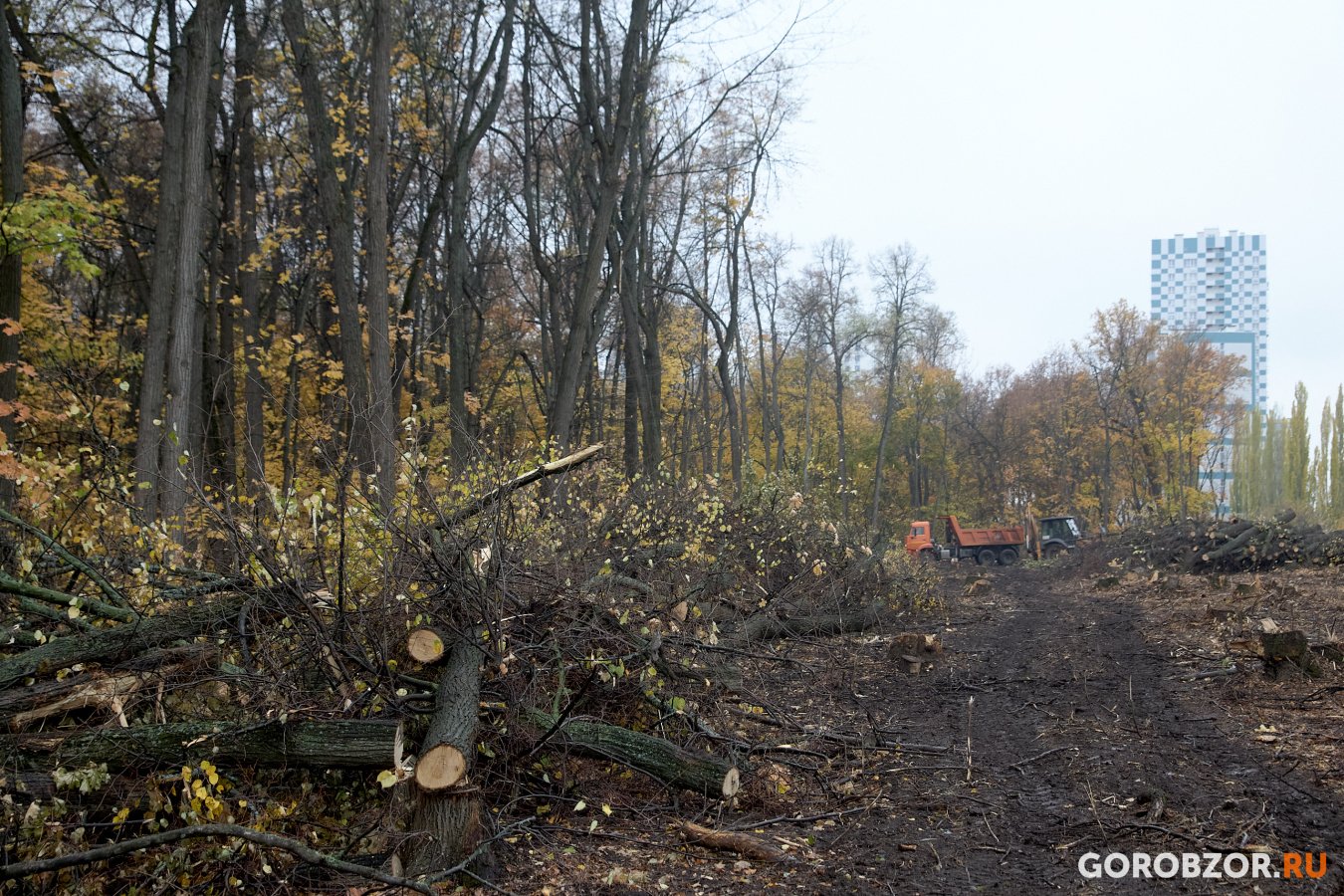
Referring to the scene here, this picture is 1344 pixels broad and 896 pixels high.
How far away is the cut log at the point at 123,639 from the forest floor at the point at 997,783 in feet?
7.08

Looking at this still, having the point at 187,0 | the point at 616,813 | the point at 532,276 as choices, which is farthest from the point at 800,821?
the point at 532,276

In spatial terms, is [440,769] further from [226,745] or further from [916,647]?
[916,647]

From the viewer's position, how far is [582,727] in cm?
545

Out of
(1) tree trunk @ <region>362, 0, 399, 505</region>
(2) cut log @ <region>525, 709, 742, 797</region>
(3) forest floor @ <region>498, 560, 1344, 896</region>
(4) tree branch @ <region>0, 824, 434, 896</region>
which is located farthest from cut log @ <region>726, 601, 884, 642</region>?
(4) tree branch @ <region>0, 824, 434, 896</region>

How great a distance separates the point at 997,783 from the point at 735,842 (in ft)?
6.53

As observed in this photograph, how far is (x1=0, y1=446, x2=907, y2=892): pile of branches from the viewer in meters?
4.29

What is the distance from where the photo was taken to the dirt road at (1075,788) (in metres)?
4.49

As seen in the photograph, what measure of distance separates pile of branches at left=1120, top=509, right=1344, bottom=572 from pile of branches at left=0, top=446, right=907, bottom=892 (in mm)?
16489

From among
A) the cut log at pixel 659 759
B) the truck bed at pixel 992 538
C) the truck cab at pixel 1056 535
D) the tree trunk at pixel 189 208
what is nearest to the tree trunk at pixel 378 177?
the tree trunk at pixel 189 208

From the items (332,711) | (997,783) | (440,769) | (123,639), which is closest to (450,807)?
(440,769)

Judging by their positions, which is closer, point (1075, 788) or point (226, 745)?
point (226, 745)

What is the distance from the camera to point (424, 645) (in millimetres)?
5109

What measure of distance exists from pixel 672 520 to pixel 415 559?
5.53 meters

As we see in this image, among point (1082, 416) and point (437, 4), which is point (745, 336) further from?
point (437, 4)
